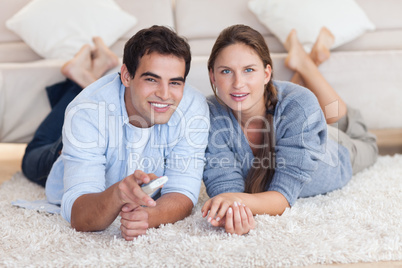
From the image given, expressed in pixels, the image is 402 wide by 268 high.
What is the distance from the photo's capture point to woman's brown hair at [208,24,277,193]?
4.90 feet

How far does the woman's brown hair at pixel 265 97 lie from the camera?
1.49 metres

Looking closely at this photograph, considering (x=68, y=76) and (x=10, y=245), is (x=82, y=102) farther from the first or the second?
(x=68, y=76)

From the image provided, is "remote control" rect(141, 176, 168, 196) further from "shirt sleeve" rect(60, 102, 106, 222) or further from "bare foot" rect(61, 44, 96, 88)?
"bare foot" rect(61, 44, 96, 88)

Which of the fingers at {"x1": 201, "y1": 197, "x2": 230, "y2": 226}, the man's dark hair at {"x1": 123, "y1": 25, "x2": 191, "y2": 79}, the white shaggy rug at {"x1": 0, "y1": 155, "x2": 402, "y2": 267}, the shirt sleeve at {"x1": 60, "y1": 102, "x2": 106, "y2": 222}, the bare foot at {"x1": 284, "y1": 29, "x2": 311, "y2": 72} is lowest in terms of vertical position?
the white shaggy rug at {"x1": 0, "y1": 155, "x2": 402, "y2": 267}

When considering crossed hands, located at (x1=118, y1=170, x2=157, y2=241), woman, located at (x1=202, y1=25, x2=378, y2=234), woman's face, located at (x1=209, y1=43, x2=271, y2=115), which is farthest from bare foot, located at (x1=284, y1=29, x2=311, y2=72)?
crossed hands, located at (x1=118, y1=170, x2=157, y2=241)

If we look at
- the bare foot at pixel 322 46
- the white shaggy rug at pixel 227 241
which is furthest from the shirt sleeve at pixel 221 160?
the bare foot at pixel 322 46

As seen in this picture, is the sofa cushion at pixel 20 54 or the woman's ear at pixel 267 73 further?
the sofa cushion at pixel 20 54

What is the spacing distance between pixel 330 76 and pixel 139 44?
1146mm

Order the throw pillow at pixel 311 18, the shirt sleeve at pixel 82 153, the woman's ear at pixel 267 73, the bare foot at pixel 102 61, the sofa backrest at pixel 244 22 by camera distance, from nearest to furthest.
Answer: the shirt sleeve at pixel 82 153
the woman's ear at pixel 267 73
the bare foot at pixel 102 61
the throw pillow at pixel 311 18
the sofa backrest at pixel 244 22

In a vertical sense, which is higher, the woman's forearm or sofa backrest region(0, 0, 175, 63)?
sofa backrest region(0, 0, 175, 63)

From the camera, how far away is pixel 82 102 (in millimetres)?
1375

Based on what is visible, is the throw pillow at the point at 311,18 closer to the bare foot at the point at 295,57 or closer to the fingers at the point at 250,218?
the bare foot at the point at 295,57

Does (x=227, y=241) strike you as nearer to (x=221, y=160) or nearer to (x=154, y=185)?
(x=154, y=185)

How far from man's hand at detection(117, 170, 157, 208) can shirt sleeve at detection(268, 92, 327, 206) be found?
49 cm
